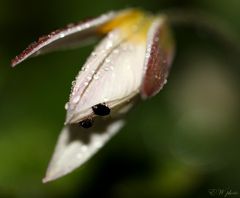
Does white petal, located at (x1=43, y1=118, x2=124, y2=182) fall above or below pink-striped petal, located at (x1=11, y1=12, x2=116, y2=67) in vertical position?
below

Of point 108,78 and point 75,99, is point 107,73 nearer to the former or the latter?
point 108,78

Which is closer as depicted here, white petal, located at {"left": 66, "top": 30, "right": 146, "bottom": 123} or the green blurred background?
white petal, located at {"left": 66, "top": 30, "right": 146, "bottom": 123}

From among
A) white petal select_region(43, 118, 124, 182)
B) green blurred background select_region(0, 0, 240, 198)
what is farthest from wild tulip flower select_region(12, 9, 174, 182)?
green blurred background select_region(0, 0, 240, 198)

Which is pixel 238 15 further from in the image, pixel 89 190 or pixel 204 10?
pixel 89 190

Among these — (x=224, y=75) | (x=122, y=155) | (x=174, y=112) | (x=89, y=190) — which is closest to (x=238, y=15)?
(x=224, y=75)

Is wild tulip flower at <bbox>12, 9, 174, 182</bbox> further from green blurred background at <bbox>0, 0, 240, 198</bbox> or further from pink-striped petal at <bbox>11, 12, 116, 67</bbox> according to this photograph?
green blurred background at <bbox>0, 0, 240, 198</bbox>

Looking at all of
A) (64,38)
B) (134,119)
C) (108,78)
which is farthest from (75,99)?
(134,119)
